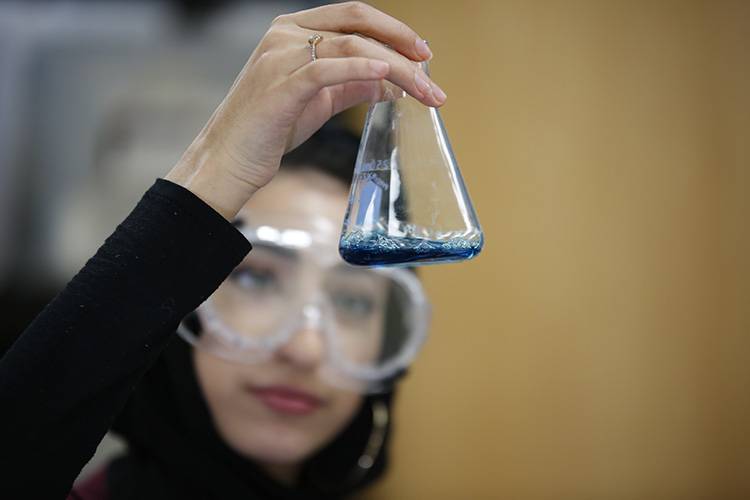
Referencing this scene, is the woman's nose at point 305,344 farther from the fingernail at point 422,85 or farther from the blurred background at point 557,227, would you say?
the blurred background at point 557,227

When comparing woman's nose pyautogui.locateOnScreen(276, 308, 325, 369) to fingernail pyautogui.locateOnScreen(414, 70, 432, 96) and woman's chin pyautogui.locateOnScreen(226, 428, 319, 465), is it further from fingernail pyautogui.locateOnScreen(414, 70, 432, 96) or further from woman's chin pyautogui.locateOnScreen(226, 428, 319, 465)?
fingernail pyautogui.locateOnScreen(414, 70, 432, 96)

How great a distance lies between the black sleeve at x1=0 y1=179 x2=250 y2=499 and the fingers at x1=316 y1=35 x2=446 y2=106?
0.17 metres

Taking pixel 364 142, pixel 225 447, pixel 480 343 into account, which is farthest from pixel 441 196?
pixel 480 343

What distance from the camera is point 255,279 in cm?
123

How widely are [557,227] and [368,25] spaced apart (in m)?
1.51

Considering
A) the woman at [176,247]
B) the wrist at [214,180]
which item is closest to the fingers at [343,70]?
the woman at [176,247]

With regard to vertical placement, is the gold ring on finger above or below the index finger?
below

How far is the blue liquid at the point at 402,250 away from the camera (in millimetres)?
570

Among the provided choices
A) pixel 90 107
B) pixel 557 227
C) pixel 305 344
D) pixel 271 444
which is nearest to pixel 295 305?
pixel 305 344

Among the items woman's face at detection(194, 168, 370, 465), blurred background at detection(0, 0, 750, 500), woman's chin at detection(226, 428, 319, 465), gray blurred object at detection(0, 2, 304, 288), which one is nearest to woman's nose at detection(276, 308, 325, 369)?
woman's face at detection(194, 168, 370, 465)

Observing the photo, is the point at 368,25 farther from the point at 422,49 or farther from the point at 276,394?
the point at 276,394

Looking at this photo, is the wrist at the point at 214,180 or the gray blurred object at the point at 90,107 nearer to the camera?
the wrist at the point at 214,180

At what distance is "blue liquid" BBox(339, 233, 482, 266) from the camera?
57 cm

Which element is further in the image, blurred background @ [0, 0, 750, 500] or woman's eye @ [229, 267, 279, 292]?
blurred background @ [0, 0, 750, 500]
